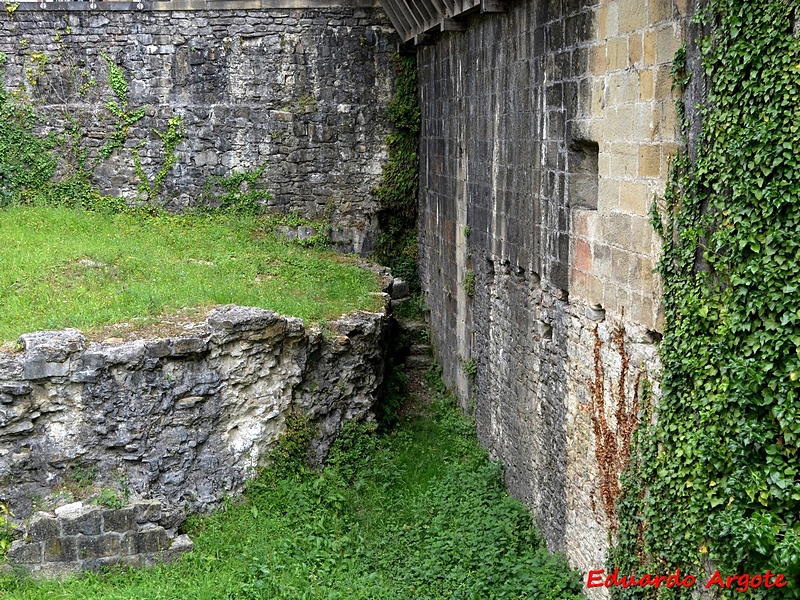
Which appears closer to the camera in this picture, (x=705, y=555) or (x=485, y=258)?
(x=705, y=555)

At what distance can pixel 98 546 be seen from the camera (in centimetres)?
830

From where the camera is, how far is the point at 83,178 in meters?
15.2

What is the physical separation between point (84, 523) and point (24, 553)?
57 cm

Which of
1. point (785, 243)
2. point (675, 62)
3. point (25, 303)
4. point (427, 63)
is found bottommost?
point (25, 303)

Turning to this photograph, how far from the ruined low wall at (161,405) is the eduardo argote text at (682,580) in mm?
4253

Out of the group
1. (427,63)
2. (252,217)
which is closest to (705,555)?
(427,63)

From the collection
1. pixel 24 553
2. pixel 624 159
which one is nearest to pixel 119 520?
pixel 24 553

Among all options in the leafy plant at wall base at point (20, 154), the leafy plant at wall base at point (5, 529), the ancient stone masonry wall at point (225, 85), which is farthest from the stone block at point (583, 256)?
the leafy plant at wall base at point (20, 154)

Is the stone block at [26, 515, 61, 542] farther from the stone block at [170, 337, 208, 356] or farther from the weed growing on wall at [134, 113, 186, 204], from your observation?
the weed growing on wall at [134, 113, 186, 204]

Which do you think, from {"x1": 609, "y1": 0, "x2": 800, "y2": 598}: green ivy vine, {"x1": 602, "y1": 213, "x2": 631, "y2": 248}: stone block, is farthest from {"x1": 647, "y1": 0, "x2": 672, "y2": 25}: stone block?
{"x1": 602, "y1": 213, "x2": 631, "y2": 248}: stone block

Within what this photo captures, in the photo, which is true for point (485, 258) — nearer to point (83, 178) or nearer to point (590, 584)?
point (590, 584)

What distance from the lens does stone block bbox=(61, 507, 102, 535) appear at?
8203 millimetres

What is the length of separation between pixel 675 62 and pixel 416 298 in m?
10.4

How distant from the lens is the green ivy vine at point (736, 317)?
13.5ft
